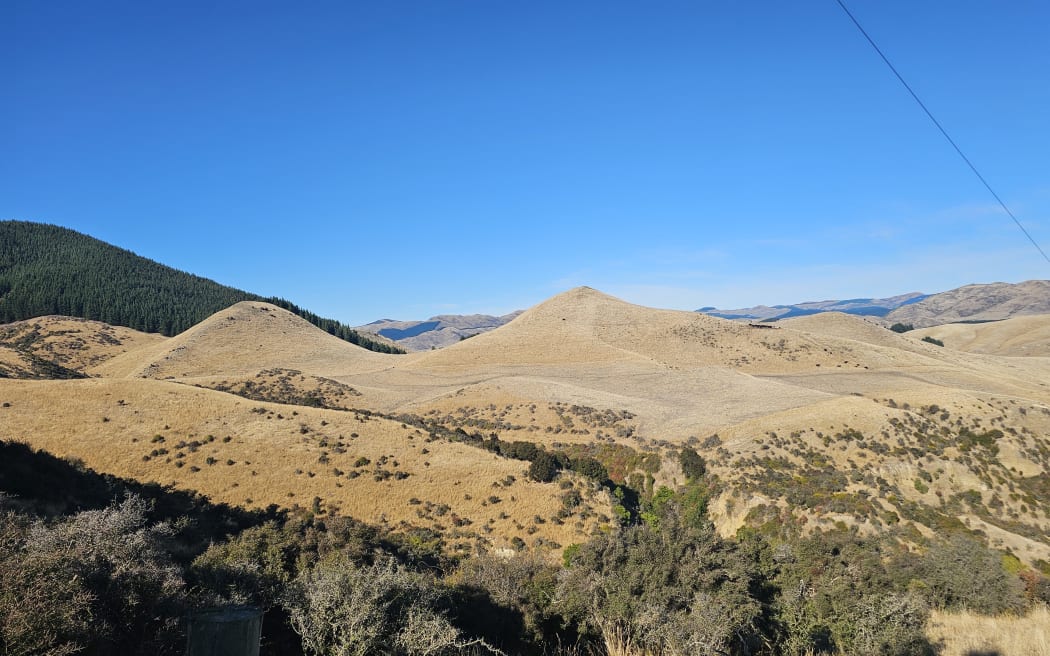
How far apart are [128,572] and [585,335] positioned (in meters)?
89.6

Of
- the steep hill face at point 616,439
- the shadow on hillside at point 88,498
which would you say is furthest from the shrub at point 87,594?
the steep hill face at point 616,439

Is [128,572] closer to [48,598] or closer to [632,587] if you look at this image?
[48,598]

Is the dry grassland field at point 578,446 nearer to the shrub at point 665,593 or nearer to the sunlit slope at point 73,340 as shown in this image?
the shrub at point 665,593

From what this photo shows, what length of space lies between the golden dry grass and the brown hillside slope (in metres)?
133

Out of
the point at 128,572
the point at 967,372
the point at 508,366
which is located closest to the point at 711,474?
the point at 128,572

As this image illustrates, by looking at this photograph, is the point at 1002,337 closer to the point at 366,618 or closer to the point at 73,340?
the point at 366,618

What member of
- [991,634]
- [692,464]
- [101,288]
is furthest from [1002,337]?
[101,288]

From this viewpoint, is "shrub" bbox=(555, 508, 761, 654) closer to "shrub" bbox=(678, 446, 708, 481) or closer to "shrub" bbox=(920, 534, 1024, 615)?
"shrub" bbox=(920, 534, 1024, 615)

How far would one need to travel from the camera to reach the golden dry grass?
9.16 meters

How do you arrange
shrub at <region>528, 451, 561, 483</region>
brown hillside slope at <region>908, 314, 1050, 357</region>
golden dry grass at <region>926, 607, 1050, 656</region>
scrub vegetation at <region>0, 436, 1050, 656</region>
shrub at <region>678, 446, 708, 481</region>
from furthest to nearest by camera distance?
brown hillside slope at <region>908, 314, 1050, 357</region>, shrub at <region>678, 446, 708, 481</region>, shrub at <region>528, 451, 561, 483</region>, golden dry grass at <region>926, 607, 1050, 656</region>, scrub vegetation at <region>0, 436, 1050, 656</region>

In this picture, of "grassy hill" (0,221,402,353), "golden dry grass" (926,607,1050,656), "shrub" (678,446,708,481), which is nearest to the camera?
"golden dry grass" (926,607,1050,656)

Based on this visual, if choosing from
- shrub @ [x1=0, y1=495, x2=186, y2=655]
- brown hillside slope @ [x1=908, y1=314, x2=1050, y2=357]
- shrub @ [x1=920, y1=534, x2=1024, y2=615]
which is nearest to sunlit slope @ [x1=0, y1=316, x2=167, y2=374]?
shrub @ [x1=0, y1=495, x2=186, y2=655]

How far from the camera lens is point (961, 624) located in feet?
37.3

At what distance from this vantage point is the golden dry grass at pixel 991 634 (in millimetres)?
9164
